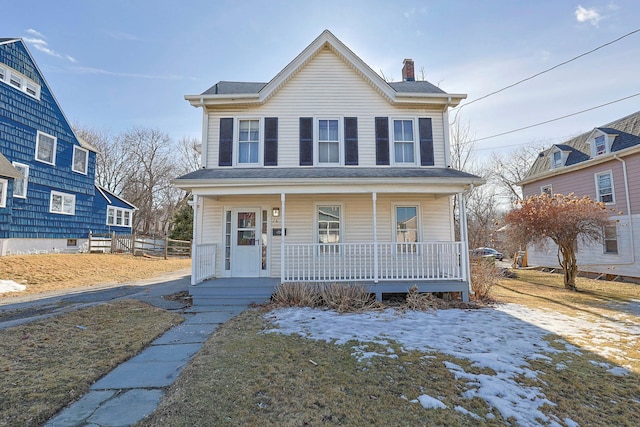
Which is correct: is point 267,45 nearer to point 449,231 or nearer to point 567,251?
point 449,231

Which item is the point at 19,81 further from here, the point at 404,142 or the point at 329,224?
the point at 404,142

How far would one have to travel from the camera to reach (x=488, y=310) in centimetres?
724

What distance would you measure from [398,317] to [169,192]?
36282 millimetres

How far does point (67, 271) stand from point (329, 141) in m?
11.7

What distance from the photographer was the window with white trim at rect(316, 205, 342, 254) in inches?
372

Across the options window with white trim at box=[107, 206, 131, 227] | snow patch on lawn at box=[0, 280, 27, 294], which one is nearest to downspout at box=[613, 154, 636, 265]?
snow patch on lawn at box=[0, 280, 27, 294]

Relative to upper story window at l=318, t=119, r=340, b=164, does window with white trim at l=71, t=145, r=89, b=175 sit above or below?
above

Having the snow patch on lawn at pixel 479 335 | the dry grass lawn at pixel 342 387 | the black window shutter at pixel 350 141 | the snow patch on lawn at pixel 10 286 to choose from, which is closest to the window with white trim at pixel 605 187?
the snow patch on lawn at pixel 479 335

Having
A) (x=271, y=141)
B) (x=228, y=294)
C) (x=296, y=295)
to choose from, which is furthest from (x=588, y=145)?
(x=228, y=294)

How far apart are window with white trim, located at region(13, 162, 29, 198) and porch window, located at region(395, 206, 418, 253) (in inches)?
661

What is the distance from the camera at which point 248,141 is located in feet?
32.0

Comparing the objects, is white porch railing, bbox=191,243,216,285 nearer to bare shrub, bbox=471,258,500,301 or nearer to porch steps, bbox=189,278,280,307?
porch steps, bbox=189,278,280,307

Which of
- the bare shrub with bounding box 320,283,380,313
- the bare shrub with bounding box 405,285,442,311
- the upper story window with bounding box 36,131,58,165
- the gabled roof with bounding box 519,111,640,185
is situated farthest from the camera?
the upper story window with bounding box 36,131,58,165

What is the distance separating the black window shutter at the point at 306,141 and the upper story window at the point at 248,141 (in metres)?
1.39
